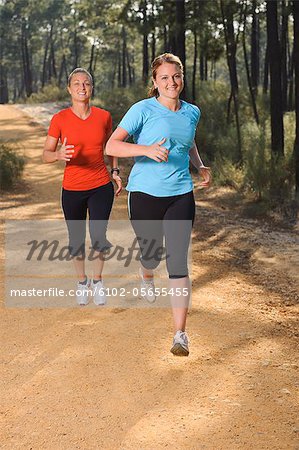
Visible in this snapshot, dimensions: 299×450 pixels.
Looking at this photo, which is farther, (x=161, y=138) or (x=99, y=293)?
(x=99, y=293)

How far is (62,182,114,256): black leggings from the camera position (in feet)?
18.1

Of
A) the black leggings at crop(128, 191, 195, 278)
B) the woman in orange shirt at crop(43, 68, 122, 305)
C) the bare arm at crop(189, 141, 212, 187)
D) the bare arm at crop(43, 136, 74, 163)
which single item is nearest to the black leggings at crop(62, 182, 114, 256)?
the woman in orange shirt at crop(43, 68, 122, 305)

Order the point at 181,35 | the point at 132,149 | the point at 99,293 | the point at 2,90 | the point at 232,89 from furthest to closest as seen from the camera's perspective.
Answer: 1. the point at 2,90
2. the point at 232,89
3. the point at 181,35
4. the point at 99,293
5. the point at 132,149

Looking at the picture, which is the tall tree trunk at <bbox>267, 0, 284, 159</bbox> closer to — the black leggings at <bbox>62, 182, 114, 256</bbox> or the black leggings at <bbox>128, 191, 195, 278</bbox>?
the black leggings at <bbox>62, 182, 114, 256</bbox>

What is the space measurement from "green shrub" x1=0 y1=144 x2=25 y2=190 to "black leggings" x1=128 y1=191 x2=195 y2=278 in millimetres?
8948

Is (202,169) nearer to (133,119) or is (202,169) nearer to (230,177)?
(133,119)

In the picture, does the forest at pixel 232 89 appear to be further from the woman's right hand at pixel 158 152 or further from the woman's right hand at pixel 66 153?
the woman's right hand at pixel 158 152

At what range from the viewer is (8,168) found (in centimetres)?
1352

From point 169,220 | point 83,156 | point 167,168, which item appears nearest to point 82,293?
point 83,156

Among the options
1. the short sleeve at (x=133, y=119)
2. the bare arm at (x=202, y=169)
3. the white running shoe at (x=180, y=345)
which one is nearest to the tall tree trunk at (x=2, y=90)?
the bare arm at (x=202, y=169)

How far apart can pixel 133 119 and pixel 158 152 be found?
43 cm

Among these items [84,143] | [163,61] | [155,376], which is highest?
[163,61]

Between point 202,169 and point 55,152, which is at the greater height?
point 55,152

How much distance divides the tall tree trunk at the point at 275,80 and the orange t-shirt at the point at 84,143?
33.1 ft
